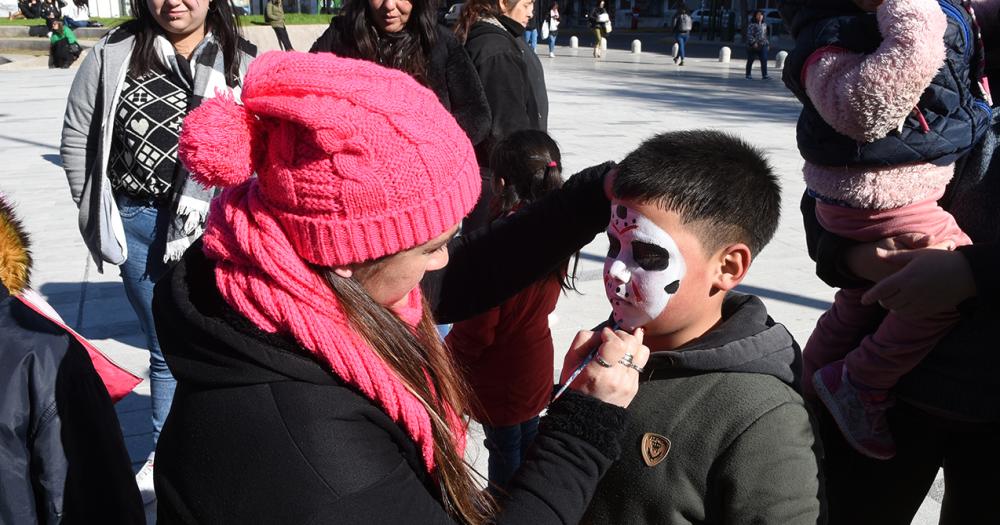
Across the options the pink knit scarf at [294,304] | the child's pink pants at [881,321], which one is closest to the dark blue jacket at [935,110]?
the child's pink pants at [881,321]

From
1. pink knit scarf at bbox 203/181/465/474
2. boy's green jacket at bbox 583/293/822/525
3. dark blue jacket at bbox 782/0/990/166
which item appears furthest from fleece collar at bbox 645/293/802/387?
pink knit scarf at bbox 203/181/465/474

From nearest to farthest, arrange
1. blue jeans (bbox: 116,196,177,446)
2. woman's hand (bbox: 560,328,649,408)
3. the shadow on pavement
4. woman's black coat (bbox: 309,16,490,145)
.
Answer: woman's hand (bbox: 560,328,649,408)
blue jeans (bbox: 116,196,177,446)
woman's black coat (bbox: 309,16,490,145)
the shadow on pavement

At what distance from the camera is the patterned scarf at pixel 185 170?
10.5 ft

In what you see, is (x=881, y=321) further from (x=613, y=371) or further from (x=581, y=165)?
(x=581, y=165)

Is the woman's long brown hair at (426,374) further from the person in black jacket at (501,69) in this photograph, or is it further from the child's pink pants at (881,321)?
the person in black jacket at (501,69)

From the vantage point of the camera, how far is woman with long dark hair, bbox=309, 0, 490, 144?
3988 mm

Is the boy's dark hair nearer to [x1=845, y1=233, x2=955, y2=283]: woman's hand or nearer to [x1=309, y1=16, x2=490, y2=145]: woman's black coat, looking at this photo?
[x1=845, y1=233, x2=955, y2=283]: woman's hand

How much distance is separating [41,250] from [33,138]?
5.33 meters

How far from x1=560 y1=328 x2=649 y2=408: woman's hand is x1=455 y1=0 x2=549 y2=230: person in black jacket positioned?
93.0 inches

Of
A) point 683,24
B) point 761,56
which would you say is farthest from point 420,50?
point 683,24

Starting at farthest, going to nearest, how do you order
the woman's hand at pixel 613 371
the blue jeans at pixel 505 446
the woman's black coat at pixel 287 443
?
the blue jeans at pixel 505 446 → the woman's hand at pixel 613 371 → the woman's black coat at pixel 287 443

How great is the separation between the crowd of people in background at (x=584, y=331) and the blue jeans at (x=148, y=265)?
44.0 inches

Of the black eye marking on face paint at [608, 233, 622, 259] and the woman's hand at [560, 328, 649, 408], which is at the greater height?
the black eye marking on face paint at [608, 233, 622, 259]

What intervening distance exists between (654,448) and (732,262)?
41cm
